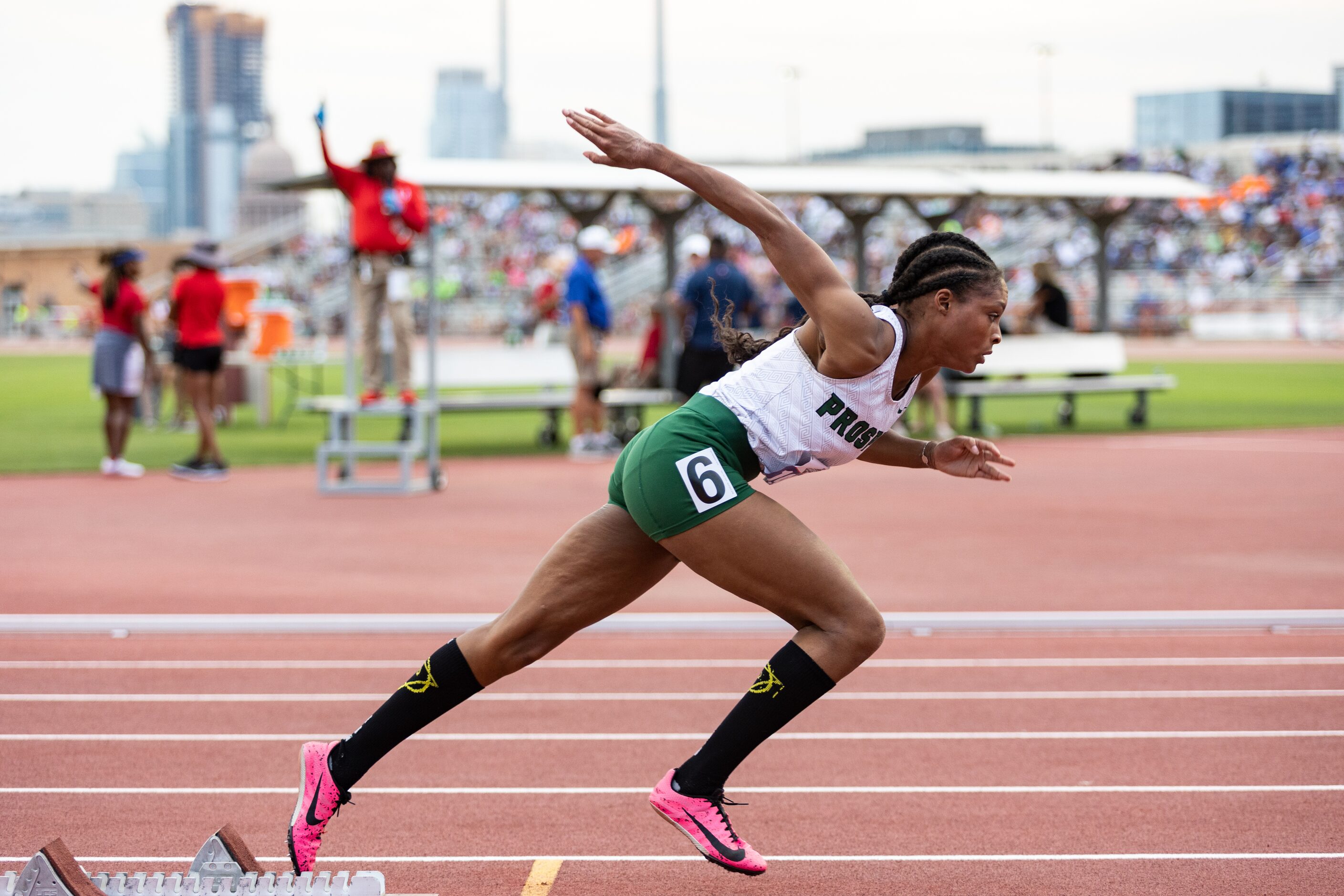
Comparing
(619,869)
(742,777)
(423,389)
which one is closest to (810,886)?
(619,869)

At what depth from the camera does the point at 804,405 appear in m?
3.62

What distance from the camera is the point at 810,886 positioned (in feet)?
12.8

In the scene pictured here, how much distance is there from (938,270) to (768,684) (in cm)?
107

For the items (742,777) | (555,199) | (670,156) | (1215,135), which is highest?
(1215,135)

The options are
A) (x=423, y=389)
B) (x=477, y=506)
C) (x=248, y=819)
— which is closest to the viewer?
(x=248, y=819)

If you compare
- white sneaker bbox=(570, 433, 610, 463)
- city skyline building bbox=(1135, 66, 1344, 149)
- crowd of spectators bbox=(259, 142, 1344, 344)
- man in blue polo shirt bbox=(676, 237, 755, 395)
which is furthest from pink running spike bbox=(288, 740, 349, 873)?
city skyline building bbox=(1135, 66, 1344, 149)

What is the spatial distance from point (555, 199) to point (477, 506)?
20.2 feet

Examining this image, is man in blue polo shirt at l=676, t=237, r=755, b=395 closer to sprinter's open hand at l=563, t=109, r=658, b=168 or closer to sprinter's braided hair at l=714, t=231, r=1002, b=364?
sprinter's braided hair at l=714, t=231, r=1002, b=364

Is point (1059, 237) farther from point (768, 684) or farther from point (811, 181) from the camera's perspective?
point (768, 684)

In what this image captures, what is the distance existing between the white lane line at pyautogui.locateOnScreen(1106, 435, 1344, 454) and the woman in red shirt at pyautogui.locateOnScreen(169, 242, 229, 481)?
367 inches

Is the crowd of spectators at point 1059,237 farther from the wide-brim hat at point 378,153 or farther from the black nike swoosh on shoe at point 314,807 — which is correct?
the black nike swoosh on shoe at point 314,807

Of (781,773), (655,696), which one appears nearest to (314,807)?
(781,773)

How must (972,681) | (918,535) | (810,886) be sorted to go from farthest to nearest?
1. (918,535)
2. (972,681)
3. (810,886)

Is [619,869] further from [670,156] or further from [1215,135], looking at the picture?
[1215,135]
